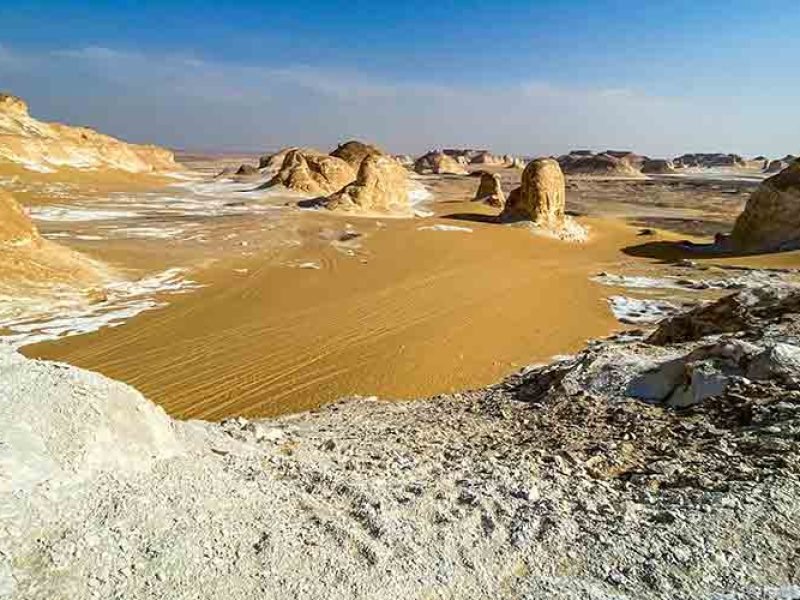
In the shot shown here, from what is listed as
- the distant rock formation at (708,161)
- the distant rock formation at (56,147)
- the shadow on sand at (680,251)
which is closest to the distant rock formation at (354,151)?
the distant rock formation at (56,147)

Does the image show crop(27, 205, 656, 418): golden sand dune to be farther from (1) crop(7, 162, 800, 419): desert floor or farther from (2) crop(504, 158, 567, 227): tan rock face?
(2) crop(504, 158, 567, 227): tan rock face

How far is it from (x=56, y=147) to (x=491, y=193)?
36174 millimetres

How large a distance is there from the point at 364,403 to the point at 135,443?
4442 millimetres

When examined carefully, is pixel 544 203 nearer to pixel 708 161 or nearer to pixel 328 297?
pixel 328 297

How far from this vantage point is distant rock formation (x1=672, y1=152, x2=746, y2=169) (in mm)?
131962

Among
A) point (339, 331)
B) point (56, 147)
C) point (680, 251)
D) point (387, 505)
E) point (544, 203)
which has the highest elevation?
point (56, 147)

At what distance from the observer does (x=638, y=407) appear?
19.3 feet

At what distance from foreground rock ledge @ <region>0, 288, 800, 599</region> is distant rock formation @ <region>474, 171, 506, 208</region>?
3478 cm

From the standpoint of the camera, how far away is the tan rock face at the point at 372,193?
109ft

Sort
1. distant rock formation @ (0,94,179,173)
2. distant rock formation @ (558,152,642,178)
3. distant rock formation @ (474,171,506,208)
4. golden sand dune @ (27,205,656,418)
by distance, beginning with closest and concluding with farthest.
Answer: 1. golden sand dune @ (27,205,656,418)
2. distant rock formation @ (474,171,506,208)
3. distant rock formation @ (0,94,179,173)
4. distant rock formation @ (558,152,642,178)

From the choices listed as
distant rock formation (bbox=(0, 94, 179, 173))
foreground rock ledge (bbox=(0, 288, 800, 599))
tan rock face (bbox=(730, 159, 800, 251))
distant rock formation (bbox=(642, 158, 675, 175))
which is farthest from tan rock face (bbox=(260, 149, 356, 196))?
distant rock formation (bbox=(642, 158, 675, 175))

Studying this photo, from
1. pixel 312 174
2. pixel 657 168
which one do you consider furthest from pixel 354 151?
pixel 657 168

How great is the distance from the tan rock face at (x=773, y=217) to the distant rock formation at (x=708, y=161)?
116m

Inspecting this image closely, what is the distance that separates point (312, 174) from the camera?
4294 centimetres
